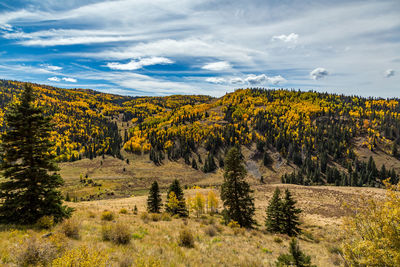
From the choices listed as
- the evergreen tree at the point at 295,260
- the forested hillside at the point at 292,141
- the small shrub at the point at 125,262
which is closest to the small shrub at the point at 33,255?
the small shrub at the point at 125,262

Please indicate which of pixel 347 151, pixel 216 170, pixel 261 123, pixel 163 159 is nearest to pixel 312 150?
pixel 347 151

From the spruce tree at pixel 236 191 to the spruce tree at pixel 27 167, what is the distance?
19.2m

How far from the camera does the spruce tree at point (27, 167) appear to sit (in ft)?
35.5

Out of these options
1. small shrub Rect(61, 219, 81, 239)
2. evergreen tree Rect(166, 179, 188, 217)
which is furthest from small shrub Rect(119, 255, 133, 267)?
evergreen tree Rect(166, 179, 188, 217)

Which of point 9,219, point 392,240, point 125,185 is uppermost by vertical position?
point 392,240

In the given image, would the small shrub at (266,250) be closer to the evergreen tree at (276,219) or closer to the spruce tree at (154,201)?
the evergreen tree at (276,219)

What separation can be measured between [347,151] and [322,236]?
526ft

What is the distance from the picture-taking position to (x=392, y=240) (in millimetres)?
6820

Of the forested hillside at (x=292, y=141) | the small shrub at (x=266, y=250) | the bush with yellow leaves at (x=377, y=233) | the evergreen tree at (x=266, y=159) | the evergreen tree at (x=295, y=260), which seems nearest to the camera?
the bush with yellow leaves at (x=377, y=233)

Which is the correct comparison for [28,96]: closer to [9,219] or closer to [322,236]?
[9,219]

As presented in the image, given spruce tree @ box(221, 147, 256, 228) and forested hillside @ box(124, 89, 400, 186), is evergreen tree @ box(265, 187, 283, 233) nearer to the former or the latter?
spruce tree @ box(221, 147, 256, 228)

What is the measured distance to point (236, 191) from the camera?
26.0m

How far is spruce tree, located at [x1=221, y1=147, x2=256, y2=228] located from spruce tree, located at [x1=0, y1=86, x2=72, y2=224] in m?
19.2

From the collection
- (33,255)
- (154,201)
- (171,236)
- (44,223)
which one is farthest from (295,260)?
(154,201)
